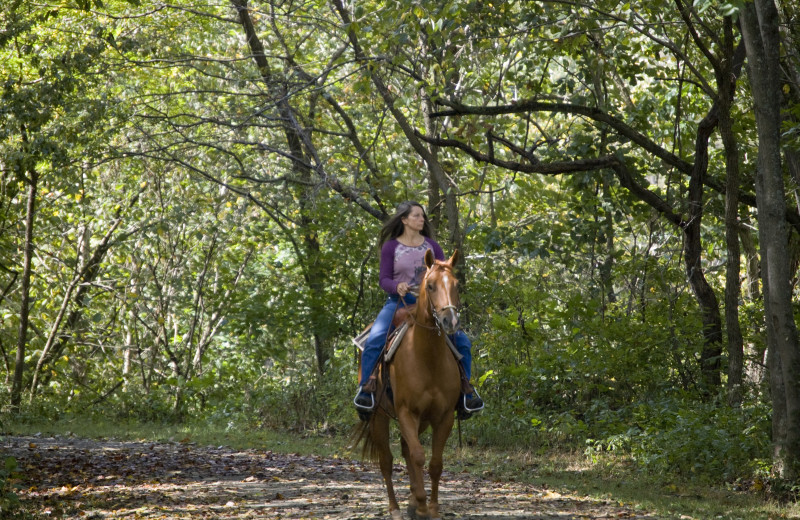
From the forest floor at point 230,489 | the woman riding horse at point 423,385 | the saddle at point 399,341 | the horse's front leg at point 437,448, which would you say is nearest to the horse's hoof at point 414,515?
the woman riding horse at point 423,385

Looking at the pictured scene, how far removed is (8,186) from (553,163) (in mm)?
10749

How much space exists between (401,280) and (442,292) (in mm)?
1422

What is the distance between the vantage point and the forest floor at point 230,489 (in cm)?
794

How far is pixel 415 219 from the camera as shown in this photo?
7914mm

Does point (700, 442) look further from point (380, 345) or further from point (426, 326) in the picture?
point (426, 326)

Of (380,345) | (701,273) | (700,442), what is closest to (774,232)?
(700,442)

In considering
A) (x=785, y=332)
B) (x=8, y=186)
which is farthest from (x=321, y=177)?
(x=785, y=332)

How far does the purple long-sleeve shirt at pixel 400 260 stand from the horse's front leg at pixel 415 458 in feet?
4.08

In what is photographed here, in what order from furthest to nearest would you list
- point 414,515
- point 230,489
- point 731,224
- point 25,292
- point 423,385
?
point 25,292 < point 731,224 < point 230,489 < point 414,515 < point 423,385

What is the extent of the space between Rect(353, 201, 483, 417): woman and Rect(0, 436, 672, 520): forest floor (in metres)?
1.10

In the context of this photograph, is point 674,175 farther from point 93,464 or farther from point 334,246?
point 93,464

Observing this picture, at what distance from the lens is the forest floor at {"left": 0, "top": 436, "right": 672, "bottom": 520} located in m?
7.94

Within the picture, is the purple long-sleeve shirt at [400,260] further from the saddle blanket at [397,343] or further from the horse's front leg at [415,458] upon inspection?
the horse's front leg at [415,458]

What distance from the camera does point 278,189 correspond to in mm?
18172
